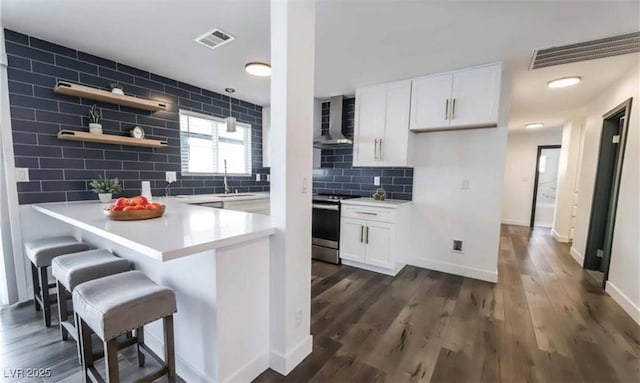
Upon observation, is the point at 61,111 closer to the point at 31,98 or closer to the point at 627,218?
the point at 31,98

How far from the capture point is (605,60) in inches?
97.7

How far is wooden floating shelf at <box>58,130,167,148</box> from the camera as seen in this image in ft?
7.71

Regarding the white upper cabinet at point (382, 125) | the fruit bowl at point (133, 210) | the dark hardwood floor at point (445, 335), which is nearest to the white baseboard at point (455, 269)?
the dark hardwood floor at point (445, 335)

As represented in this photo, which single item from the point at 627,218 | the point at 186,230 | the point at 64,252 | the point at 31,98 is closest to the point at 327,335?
the point at 186,230

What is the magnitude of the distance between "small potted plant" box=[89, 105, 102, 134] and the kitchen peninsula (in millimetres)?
1282

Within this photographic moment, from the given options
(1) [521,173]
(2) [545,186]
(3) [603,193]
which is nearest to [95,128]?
(3) [603,193]

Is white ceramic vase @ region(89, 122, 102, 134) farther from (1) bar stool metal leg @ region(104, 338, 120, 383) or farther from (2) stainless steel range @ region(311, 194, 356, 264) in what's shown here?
(2) stainless steel range @ region(311, 194, 356, 264)

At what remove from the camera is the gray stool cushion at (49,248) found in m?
1.92

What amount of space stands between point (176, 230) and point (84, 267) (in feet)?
2.36

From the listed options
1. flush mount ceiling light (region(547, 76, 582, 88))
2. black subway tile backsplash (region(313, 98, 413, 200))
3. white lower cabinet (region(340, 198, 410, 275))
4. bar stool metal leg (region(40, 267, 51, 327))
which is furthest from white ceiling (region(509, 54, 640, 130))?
bar stool metal leg (region(40, 267, 51, 327))

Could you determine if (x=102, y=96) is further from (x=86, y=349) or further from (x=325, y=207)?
(x=325, y=207)

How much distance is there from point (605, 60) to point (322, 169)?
131 inches

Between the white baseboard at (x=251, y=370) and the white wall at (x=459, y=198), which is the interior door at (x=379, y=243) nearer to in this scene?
the white wall at (x=459, y=198)

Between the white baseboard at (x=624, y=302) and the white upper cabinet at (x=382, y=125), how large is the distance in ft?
7.59
